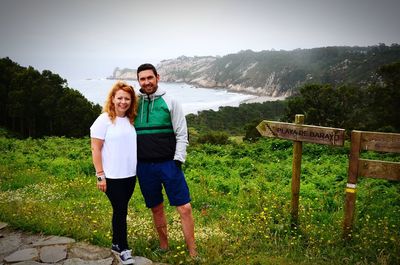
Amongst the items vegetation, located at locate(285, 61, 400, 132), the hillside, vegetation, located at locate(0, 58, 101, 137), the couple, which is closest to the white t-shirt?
the couple

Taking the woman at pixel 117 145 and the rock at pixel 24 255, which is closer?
the woman at pixel 117 145

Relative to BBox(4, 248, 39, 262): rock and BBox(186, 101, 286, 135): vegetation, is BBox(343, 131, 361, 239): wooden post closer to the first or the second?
BBox(4, 248, 39, 262): rock

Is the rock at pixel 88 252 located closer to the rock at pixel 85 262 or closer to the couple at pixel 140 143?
the rock at pixel 85 262

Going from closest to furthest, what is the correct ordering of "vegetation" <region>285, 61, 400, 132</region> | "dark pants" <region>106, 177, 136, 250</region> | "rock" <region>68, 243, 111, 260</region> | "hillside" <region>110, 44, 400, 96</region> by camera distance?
"dark pants" <region>106, 177, 136, 250</region>, "rock" <region>68, 243, 111, 260</region>, "vegetation" <region>285, 61, 400, 132</region>, "hillside" <region>110, 44, 400, 96</region>

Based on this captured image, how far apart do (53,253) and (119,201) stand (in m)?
1.30

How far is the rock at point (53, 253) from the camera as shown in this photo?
14.4 feet

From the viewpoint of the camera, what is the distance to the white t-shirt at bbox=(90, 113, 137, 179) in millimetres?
4016

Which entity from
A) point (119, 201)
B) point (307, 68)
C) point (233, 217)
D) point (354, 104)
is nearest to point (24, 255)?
point (119, 201)

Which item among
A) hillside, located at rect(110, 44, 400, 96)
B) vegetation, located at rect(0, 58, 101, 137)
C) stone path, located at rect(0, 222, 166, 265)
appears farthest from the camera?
hillside, located at rect(110, 44, 400, 96)

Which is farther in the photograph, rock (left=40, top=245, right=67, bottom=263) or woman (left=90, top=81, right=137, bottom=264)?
rock (left=40, top=245, right=67, bottom=263)

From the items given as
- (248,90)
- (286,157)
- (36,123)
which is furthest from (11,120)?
(248,90)

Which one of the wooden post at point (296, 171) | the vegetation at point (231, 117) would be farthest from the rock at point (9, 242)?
the vegetation at point (231, 117)

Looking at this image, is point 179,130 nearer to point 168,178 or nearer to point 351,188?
point 168,178

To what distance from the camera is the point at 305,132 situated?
5.20 metres
